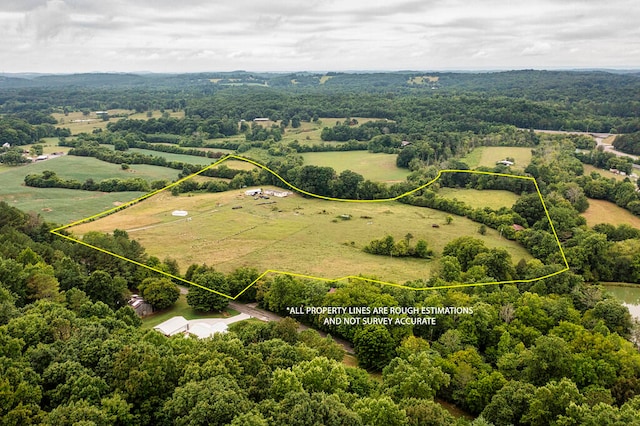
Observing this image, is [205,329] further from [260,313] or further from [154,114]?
[154,114]

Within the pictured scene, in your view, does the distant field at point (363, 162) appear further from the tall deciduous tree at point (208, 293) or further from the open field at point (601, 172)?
the tall deciduous tree at point (208, 293)

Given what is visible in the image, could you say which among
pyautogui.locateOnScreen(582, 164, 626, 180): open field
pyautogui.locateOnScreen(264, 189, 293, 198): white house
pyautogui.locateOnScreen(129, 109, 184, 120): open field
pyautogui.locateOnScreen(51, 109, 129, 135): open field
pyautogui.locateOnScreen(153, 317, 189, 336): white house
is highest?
pyautogui.locateOnScreen(264, 189, 293, 198): white house

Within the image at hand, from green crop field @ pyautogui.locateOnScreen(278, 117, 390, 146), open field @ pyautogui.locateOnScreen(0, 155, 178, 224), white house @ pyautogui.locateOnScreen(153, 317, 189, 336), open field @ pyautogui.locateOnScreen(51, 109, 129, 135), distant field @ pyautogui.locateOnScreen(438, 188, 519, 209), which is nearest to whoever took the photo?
white house @ pyautogui.locateOnScreen(153, 317, 189, 336)

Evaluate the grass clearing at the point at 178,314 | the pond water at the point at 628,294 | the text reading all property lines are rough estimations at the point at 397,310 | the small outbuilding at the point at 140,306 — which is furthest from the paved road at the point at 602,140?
the small outbuilding at the point at 140,306

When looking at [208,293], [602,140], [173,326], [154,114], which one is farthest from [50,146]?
[602,140]

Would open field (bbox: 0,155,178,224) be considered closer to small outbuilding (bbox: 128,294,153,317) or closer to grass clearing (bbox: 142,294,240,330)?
small outbuilding (bbox: 128,294,153,317)

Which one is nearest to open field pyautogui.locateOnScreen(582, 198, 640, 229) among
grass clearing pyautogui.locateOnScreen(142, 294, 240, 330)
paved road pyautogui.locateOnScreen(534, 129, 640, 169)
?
paved road pyautogui.locateOnScreen(534, 129, 640, 169)

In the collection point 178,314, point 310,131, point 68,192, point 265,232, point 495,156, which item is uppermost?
point 265,232
